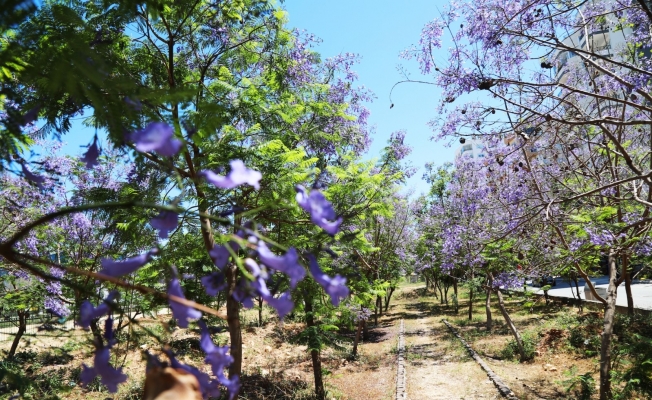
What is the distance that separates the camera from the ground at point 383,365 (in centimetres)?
989

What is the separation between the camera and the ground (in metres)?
9.89

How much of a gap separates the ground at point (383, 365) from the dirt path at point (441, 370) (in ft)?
0.08

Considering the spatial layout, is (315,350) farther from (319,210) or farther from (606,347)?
(319,210)

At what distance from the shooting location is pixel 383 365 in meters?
13.5

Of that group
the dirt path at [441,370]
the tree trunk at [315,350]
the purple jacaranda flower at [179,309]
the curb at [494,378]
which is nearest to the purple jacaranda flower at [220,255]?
the purple jacaranda flower at [179,309]

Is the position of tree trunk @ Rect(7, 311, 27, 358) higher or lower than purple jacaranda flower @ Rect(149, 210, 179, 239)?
lower

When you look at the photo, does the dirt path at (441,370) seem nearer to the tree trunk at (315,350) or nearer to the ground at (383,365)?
the ground at (383,365)

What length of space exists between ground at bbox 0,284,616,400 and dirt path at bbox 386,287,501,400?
2 cm

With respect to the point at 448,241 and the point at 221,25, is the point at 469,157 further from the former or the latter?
the point at 221,25

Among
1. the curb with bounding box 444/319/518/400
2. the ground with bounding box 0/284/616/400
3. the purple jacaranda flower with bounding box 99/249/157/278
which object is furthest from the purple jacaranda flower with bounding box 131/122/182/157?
the curb with bounding box 444/319/518/400

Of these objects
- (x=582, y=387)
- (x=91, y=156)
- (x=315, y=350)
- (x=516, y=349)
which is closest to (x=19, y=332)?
(x=91, y=156)

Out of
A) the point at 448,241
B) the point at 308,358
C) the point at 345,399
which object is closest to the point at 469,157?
the point at 448,241

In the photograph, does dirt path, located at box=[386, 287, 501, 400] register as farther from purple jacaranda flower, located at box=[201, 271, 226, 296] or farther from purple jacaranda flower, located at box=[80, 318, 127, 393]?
purple jacaranda flower, located at box=[80, 318, 127, 393]

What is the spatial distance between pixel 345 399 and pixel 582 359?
630 cm
